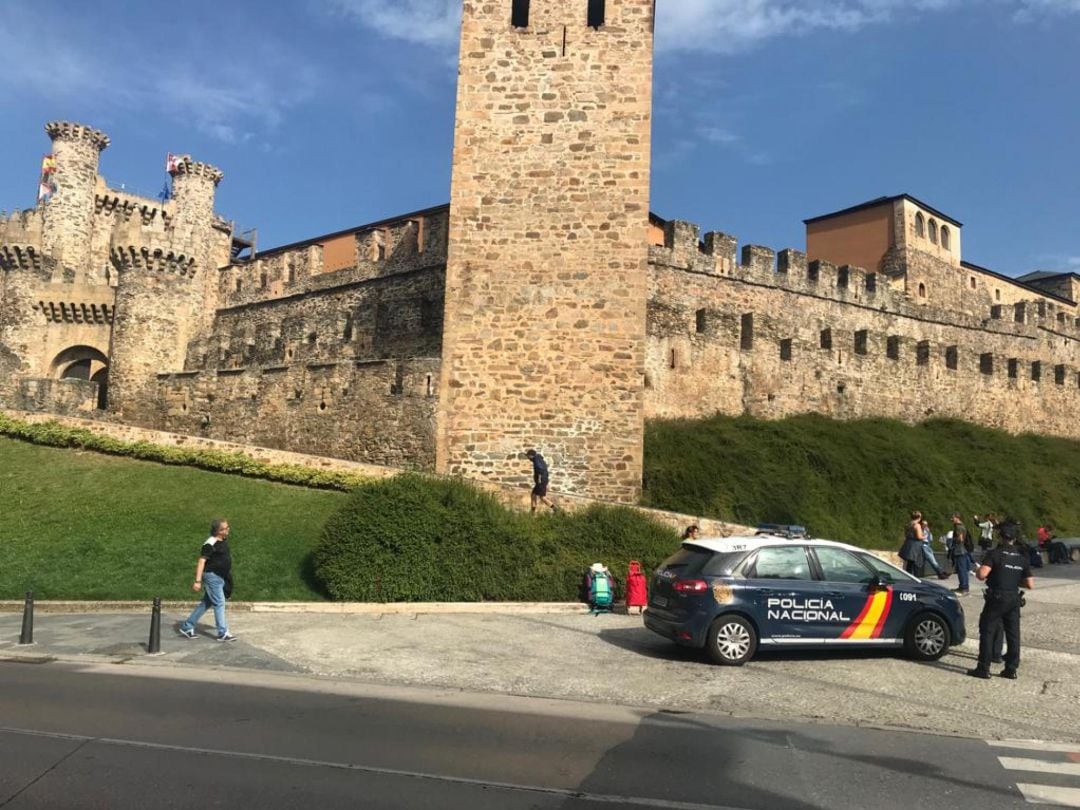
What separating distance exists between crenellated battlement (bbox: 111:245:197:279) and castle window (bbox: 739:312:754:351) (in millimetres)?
23895

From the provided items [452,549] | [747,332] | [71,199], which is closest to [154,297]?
[71,199]

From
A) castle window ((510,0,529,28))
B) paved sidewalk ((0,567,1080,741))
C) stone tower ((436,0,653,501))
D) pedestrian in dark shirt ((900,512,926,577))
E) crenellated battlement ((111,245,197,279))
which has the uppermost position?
castle window ((510,0,529,28))

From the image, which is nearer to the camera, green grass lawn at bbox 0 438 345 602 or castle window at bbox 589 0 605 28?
green grass lawn at bbox 0 438 345 602

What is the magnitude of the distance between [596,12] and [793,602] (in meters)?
13.2

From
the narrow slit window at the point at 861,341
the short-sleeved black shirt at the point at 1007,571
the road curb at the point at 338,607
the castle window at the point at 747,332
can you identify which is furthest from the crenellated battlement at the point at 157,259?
the short-sleeved black shirt at the point at 1007,571

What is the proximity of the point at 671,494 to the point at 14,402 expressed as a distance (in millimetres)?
20843

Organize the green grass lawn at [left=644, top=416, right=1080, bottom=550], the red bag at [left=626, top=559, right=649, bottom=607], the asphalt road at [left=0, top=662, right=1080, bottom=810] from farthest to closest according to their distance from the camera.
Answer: the green grass lawn at [left=644, top=416, right=1080, bottom=550] < the red bag at [left=626, top=559, right=649, bottom=607] < the asphalt road at [left=0, top=662, right=1080, bottom=810]

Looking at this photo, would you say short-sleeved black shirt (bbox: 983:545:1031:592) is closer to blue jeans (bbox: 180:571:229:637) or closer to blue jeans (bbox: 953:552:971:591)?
blue jeans (bbox: 953:552:971:591)

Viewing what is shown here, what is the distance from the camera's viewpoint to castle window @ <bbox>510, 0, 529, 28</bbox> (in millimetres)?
16938

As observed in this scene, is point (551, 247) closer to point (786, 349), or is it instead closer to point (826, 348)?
point (786, 349)

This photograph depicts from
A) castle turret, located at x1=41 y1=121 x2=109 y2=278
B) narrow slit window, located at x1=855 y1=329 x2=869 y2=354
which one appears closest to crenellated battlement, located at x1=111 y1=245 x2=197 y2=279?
castle turret, located at x1=41 y1=121 x2=109 y2=278

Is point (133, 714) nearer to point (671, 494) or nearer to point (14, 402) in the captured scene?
point (671, 494)

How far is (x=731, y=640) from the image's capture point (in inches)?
346

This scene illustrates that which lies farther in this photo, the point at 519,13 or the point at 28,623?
the point at 519,13
